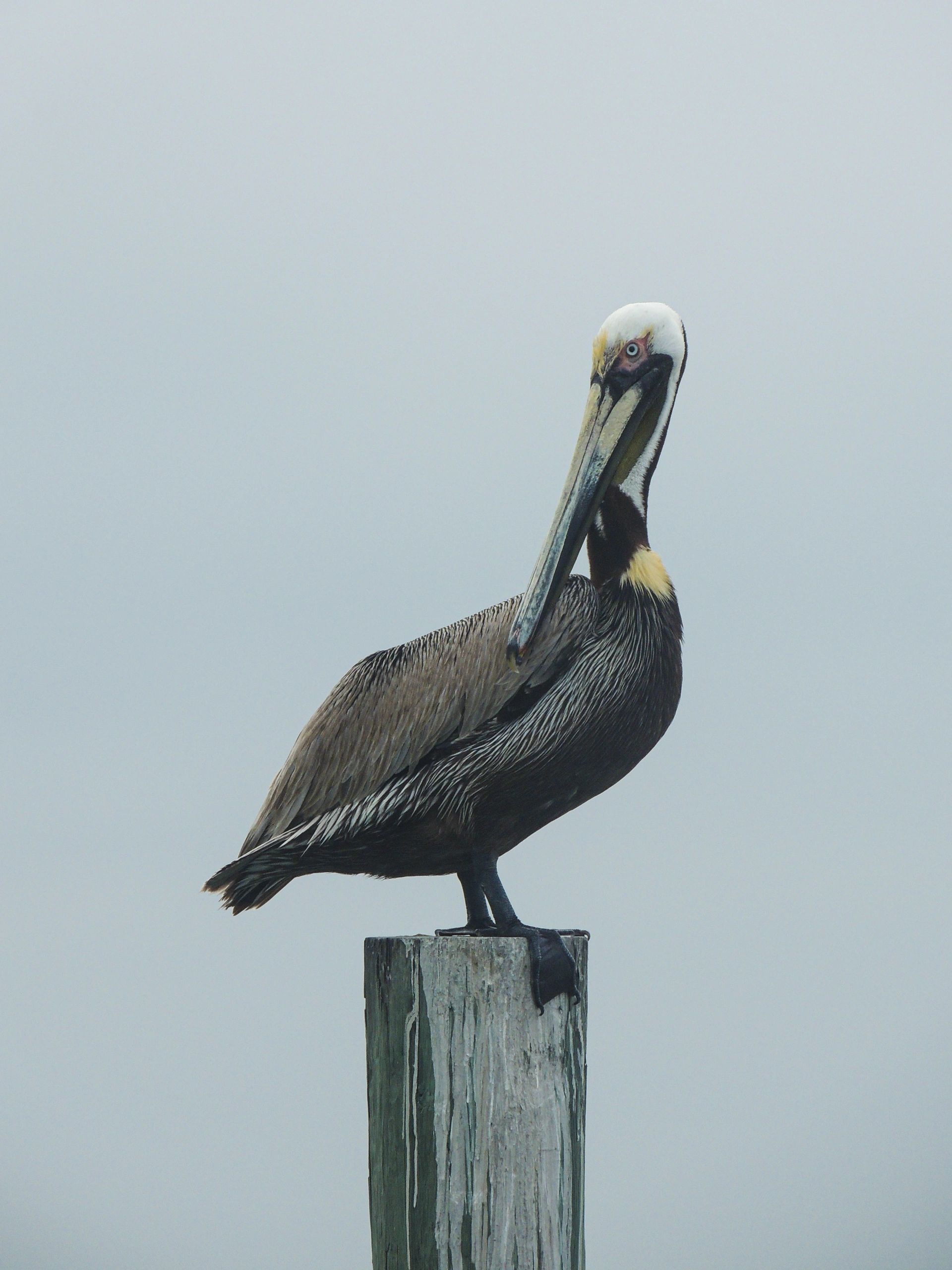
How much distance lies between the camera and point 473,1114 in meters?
3.22

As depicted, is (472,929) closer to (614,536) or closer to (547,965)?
(547,965)

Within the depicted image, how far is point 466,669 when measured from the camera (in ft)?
12.0

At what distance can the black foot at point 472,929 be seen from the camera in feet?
12.0

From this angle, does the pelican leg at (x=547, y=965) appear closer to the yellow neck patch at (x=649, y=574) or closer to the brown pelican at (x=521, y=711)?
the brown pelican at (x=521, y=711)

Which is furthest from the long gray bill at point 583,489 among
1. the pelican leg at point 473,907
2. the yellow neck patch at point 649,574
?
the pelican leg at point 473,907

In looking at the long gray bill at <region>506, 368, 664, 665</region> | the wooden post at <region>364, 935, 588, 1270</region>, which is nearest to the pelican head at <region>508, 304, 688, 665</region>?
the long gray bill at <region>506, 368, 664, 665</region>

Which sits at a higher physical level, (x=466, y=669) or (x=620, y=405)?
(x=620, y=405)

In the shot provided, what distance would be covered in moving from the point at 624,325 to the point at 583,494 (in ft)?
1.67

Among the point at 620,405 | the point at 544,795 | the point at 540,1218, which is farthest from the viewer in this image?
the point at 620,405

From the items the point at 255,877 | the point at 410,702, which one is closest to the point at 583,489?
the point at 410,702

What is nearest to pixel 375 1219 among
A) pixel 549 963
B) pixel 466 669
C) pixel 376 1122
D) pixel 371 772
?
pixel 376 1122

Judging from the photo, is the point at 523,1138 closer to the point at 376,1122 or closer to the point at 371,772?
the point at 376,1122

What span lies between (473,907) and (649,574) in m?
1.05

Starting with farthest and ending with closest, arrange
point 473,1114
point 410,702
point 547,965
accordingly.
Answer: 1. point 410,702
2. point 547,965
3. point 473,1114
